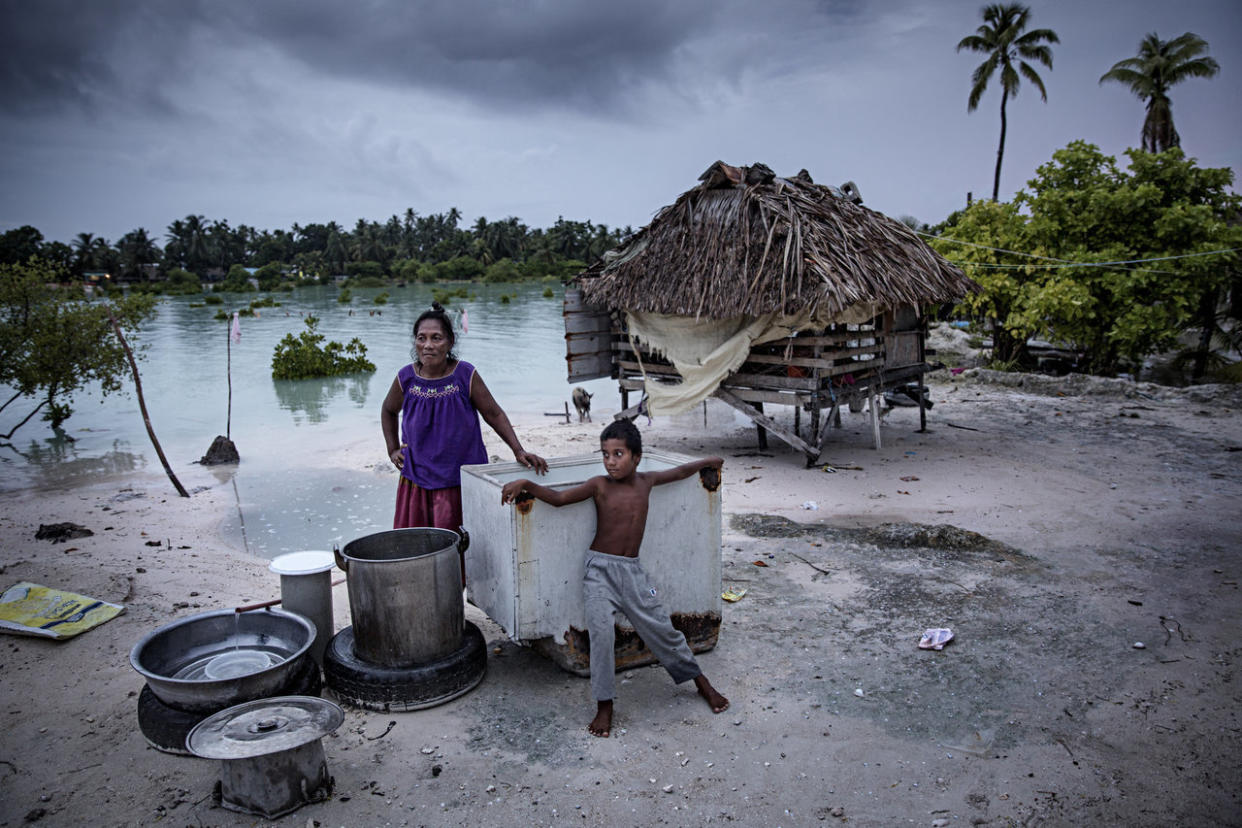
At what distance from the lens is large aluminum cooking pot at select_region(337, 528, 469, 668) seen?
331cm

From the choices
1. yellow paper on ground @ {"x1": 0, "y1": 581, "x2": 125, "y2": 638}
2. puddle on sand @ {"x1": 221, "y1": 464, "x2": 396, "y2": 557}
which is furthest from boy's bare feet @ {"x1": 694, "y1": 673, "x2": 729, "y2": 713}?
puddle on sand @ {"x1": 221, "y1": 464, "x2": 396, "y2": 557}

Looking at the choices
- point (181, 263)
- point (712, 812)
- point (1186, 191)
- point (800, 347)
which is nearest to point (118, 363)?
point (800, 347)

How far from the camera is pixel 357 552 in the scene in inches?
147

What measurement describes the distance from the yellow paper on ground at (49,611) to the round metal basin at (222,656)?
1.25 m

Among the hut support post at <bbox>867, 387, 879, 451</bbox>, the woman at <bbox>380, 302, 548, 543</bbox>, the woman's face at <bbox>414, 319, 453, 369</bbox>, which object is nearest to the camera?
the woman's face at <bbox>414, 319, 453, 369</bbox>

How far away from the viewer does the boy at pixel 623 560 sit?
335cm

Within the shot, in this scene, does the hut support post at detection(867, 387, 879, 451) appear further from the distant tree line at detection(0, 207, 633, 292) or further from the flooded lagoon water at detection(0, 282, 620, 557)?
the distant tree line at detection(0, 207, 633, 292)

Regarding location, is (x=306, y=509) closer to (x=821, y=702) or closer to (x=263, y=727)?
(x=263, y=727)

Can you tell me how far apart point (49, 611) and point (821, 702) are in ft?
13.7

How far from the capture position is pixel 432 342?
3.88 metres

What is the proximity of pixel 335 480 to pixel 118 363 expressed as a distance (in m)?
6.18

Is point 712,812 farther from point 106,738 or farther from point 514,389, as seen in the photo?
point 514,389

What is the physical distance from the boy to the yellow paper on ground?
267cm

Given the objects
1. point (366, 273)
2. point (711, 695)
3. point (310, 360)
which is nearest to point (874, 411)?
point (711, 695)
